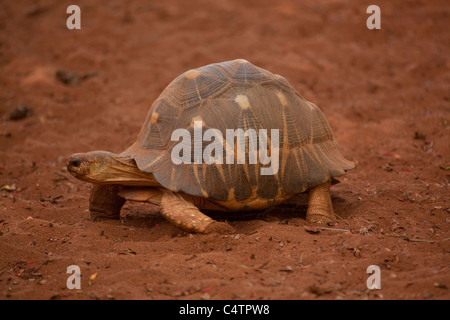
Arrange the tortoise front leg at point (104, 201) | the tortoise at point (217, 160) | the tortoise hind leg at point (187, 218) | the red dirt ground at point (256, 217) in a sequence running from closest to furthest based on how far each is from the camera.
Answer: the red dirt ground at point (256, 217)
the tortoise hind leg at point (187, 218)
the tortoise at point (217, 160)
the tortoise front leg at point (104, 201)

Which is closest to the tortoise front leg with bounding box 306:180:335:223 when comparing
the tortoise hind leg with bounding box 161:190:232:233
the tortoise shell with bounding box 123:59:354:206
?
the tortoise shell with bounding box 123:59:354:206

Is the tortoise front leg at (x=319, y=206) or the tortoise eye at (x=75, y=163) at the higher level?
the tortoise eye at (x=75, y=163)

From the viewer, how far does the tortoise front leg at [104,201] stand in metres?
4.28

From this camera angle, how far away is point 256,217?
4.29m

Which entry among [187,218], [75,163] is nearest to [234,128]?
[187,218]

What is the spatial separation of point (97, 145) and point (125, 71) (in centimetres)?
261

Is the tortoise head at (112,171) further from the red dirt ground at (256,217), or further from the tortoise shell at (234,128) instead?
the red dirt ground at (256,217)

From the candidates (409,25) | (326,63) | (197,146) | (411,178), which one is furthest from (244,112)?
(409,25)

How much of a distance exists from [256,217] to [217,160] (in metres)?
0.69

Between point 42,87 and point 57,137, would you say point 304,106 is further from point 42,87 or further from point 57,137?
point 42,87

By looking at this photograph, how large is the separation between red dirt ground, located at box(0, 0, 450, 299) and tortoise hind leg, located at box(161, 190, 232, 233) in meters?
0.08

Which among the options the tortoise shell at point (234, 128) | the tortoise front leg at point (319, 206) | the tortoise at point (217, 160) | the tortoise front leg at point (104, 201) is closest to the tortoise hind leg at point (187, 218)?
the tortoise at point (217, 160)

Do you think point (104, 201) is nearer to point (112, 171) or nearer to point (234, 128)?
point (112, 171)

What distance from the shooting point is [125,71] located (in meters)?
8.56
